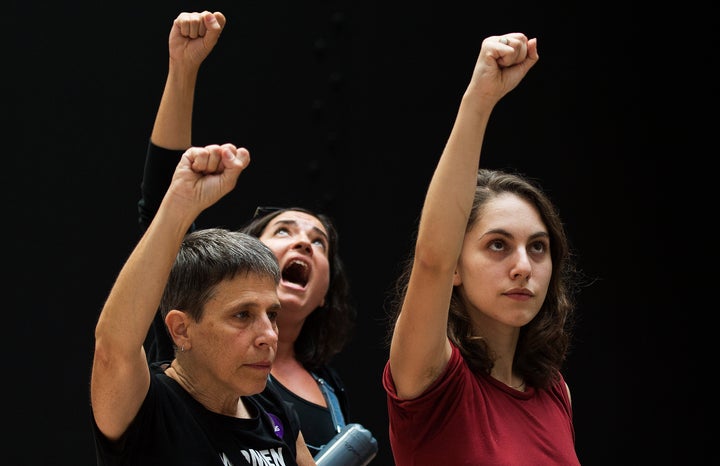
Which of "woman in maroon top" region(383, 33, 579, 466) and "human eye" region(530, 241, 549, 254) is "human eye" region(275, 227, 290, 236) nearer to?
"woman in maroon top" region(383, 33, 579, 466)

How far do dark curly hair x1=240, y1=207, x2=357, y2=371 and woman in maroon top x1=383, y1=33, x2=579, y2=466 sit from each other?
677 mm

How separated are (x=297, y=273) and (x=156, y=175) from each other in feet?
2.04

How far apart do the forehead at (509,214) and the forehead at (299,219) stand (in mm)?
833

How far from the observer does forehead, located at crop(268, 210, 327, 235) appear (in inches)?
101

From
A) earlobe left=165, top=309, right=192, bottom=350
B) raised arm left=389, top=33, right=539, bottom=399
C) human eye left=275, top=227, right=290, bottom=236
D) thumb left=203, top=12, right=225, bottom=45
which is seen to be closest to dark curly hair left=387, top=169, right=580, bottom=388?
raised arm left=389, top=33, right=539, bottom=399

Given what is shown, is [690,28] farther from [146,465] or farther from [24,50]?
[146,465]

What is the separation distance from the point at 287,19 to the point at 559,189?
3.06ft

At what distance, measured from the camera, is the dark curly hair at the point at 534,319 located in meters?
1.76

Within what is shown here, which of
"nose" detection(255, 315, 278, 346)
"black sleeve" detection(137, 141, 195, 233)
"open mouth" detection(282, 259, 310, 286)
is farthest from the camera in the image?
"open mouth" detection(282, 259, 310, 286)

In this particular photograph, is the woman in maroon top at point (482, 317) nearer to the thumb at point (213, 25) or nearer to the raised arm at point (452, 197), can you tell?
the raised arm at point (452, 197)

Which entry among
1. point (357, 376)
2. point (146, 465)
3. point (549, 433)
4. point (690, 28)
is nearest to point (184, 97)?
point (146, 465)

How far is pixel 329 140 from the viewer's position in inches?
114

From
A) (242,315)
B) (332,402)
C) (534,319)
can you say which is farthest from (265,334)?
(332,402)

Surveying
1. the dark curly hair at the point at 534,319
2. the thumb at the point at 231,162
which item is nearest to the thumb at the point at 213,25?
the thumb at the point at 231,162
